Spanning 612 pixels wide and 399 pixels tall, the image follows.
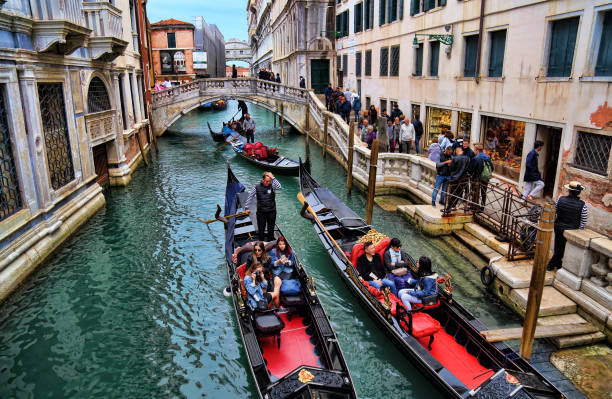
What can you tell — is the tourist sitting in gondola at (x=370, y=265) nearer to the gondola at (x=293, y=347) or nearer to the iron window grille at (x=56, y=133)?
the gondola at (x=293, y=347)

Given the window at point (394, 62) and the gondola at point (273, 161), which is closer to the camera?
the gondola at point (273, 161)

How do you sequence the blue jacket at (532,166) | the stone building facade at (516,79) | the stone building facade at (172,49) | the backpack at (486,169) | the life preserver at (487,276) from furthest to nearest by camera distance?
the stone building facade at (172,49) → the backpack at (486,169) → the blue jacket at (532,166) → the stone building facade at (516,79) → the life preserver at (487,276)

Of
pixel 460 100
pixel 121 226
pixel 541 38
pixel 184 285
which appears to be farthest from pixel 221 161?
pixel 541 38

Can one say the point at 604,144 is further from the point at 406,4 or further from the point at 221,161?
the point at 221,161

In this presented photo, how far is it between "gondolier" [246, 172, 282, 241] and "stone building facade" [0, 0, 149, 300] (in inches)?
139

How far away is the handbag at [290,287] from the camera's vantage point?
18.2ft

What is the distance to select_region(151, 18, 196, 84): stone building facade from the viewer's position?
36750mm

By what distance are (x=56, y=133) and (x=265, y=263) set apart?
5.52m

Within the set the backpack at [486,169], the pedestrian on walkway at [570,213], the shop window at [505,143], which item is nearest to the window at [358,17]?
the shop window at [505,143]

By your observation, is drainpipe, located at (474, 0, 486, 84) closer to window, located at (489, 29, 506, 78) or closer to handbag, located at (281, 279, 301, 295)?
window, located at (489, 29, 506, 78)

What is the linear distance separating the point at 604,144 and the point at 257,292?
6263 millimetres

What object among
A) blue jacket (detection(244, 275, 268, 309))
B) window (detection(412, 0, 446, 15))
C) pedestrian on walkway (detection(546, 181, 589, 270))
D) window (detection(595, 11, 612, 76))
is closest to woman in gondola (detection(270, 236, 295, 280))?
blue jacket (detection(244, 275, 268, 309))

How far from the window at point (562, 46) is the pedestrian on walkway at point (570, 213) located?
3499 millimetres

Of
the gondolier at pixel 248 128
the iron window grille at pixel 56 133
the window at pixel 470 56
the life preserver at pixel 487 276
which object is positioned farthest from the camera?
the gondolier at pixel 248 128
